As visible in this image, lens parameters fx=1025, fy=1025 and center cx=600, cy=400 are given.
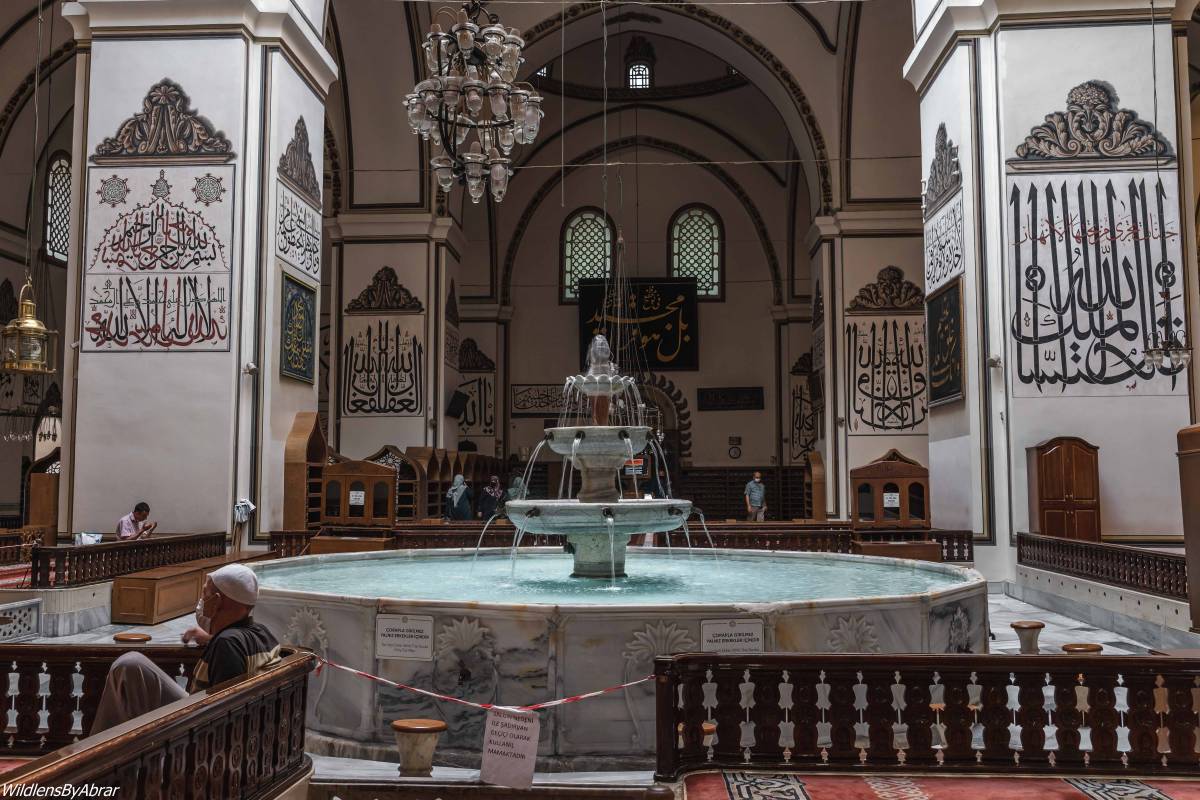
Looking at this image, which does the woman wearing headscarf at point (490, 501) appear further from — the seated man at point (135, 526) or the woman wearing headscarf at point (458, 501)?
the seated man at point (135, 526)

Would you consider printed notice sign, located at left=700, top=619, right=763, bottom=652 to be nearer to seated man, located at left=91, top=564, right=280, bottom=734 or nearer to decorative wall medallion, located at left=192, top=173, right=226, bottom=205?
seated man, located at left=91, top=564, right=280, bottom=734

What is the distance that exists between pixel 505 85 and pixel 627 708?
164 inches

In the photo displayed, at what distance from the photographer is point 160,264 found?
870 centimetres

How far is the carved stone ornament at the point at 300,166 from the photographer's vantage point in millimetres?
9414

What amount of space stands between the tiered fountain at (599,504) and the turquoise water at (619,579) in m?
0.18

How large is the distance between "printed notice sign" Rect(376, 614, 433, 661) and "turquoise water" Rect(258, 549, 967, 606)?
0.49 meters

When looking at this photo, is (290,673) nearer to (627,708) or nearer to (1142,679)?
(627,708)

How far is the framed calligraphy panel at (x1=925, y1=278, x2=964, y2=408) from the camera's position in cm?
898

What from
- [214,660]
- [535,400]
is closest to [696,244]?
[535,400]

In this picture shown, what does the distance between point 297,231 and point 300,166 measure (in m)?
0.64

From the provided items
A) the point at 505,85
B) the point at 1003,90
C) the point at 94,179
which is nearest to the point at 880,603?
the point at 505,85

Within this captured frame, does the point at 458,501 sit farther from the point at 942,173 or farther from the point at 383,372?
the point at 942,173

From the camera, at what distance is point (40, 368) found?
349 inches

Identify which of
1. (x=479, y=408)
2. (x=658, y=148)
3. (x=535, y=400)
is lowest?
(x=479, y=408)
